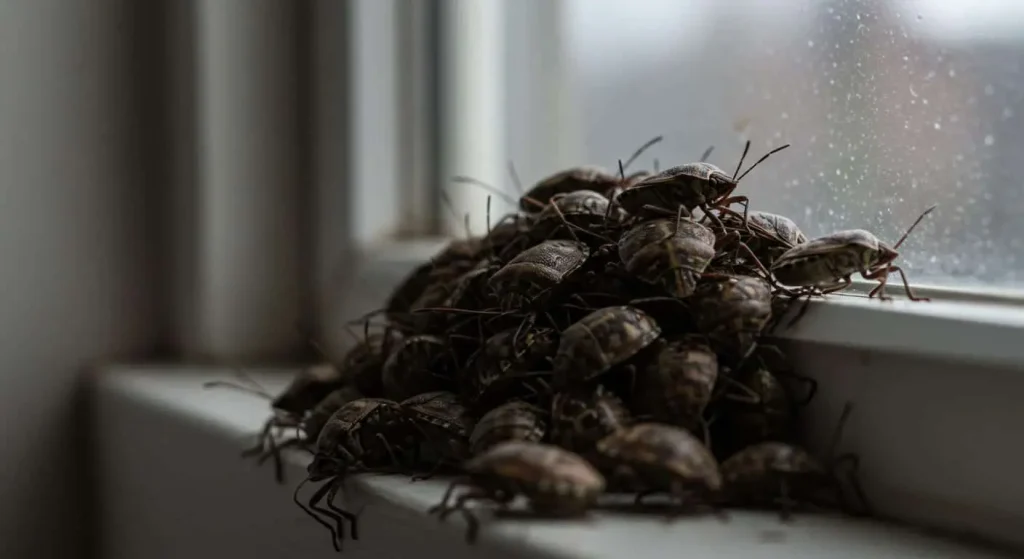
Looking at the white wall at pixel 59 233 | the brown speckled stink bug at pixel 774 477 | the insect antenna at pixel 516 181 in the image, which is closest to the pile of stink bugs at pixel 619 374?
the brown speckled stink bug at pixel 774 477

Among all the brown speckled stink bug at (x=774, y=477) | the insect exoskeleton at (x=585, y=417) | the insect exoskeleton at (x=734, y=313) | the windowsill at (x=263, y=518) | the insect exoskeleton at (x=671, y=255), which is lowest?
the windowsill at (x=263, y=518)

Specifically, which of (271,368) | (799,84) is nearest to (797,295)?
Result: (799,84)

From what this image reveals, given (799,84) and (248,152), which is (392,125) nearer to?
(248,152)

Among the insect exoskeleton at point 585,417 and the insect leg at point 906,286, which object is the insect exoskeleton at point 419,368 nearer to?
the insect exoskeleton at point 585,417

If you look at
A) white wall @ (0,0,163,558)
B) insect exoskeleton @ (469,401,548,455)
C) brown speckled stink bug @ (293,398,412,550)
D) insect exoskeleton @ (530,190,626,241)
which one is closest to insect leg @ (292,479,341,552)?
brown speckled stink bug @ (293,398,412,550)

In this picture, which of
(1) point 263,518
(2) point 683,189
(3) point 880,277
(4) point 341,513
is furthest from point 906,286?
(1) point 263,518

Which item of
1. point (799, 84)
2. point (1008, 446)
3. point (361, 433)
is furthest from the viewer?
point (799, 84)

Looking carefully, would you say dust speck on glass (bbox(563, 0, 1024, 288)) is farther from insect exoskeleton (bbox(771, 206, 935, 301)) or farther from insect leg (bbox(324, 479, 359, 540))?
insect leg (bbox(324, 479, 359, 540))
